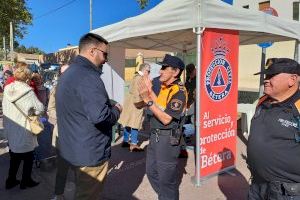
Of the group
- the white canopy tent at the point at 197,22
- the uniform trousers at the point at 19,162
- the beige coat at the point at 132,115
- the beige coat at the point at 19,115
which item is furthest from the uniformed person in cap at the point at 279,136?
the beige coat at the point at 132,115

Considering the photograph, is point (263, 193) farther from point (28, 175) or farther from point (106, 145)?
point (28, 175)

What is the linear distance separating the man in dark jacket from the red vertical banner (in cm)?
213

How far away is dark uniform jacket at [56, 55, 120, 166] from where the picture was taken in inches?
111

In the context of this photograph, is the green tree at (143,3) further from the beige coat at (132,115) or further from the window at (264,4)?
the window at (264,4)

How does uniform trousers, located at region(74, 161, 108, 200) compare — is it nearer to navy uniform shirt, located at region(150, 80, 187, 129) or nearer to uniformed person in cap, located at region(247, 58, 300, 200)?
navy uniform shirt, located at region(150, 80, 187, 129)

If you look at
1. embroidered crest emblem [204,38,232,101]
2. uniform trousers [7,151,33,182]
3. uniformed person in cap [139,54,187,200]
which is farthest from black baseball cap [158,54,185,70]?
uniform trousers [7,151,33,182]

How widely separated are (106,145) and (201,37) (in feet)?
7.68

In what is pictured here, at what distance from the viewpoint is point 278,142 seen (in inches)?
96.8

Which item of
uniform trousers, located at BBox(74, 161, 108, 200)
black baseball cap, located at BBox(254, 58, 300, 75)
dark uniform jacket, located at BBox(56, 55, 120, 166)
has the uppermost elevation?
black baseball cap, located at BBox(254, 58, 300, 75)

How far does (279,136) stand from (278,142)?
5 cm

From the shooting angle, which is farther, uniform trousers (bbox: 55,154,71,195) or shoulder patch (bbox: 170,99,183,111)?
uniform trousers (bbox: 55,154,71,195)

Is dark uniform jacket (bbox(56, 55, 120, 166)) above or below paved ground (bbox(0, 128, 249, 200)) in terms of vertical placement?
above

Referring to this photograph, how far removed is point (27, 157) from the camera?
4.76 meters

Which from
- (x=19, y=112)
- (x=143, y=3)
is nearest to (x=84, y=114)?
(x=19, y=112)
